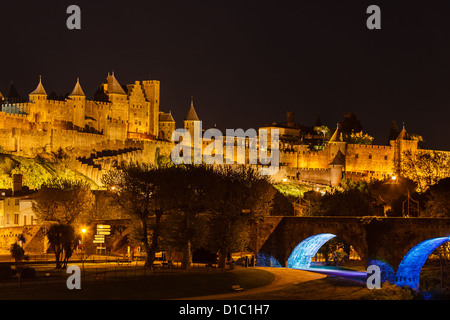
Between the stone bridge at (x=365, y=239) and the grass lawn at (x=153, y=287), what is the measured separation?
828 cm

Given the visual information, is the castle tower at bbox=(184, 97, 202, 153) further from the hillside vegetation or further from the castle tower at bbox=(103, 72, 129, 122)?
the hillside vegetation

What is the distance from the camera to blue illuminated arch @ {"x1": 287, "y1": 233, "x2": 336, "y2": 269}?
212ft

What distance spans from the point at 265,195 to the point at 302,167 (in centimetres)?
6357

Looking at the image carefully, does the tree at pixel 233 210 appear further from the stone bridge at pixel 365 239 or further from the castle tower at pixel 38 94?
the castle tower at pixel 38 94

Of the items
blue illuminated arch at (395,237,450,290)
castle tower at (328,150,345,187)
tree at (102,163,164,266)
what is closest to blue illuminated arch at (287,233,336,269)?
blue illuminated arch at (395,237,450,290)

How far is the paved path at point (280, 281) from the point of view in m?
48.4

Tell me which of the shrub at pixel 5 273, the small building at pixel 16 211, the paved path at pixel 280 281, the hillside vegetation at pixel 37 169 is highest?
the hillside vegetation at pixel 37 169

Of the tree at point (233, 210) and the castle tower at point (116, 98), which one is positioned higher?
the castle tower at point (116, 98)

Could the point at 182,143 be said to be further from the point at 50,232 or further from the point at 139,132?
the point at 50,232

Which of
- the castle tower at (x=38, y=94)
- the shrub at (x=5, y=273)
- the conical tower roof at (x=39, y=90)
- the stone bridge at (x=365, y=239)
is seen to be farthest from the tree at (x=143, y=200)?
the conical tower roof at (x=39, y=90)

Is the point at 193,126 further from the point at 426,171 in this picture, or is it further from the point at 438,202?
the point at 438,202

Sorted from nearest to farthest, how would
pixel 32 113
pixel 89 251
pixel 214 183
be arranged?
pixel 214 183 < pixel 89 251 < pixel 32 113
